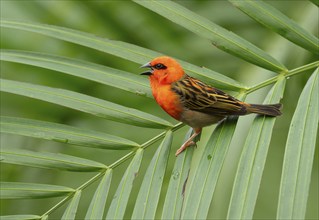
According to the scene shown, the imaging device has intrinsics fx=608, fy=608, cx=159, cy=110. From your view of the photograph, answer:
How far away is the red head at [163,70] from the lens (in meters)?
3.13

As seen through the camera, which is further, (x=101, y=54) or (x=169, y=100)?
(x=101, y=54)

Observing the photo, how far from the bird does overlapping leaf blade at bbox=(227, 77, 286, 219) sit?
1.77ft

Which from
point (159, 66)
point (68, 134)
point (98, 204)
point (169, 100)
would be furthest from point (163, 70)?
point (98, 204)

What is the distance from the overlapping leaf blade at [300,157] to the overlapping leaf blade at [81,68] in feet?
2.84

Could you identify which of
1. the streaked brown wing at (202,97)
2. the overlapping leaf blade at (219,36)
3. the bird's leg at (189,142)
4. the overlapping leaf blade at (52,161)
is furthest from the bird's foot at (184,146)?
the overlapping leaf blade at (219,36)

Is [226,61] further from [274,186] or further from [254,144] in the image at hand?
[254,144]

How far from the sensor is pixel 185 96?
3.21 meters

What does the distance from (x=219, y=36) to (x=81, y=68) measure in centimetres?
67

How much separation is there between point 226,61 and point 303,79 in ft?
1.70

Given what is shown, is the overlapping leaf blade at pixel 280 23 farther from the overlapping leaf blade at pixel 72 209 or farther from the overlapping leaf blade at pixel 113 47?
the overlapping leaf blade at pixel 72 209

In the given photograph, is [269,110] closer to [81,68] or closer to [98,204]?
[98,204]

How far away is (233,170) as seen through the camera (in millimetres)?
3451

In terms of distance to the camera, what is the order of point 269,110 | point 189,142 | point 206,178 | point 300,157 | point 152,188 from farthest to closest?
point 189,142
point 269,110
point 152,188
point 206,178
point 300,157

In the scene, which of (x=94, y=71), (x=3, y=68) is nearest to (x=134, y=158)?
(x=94, y=71)
